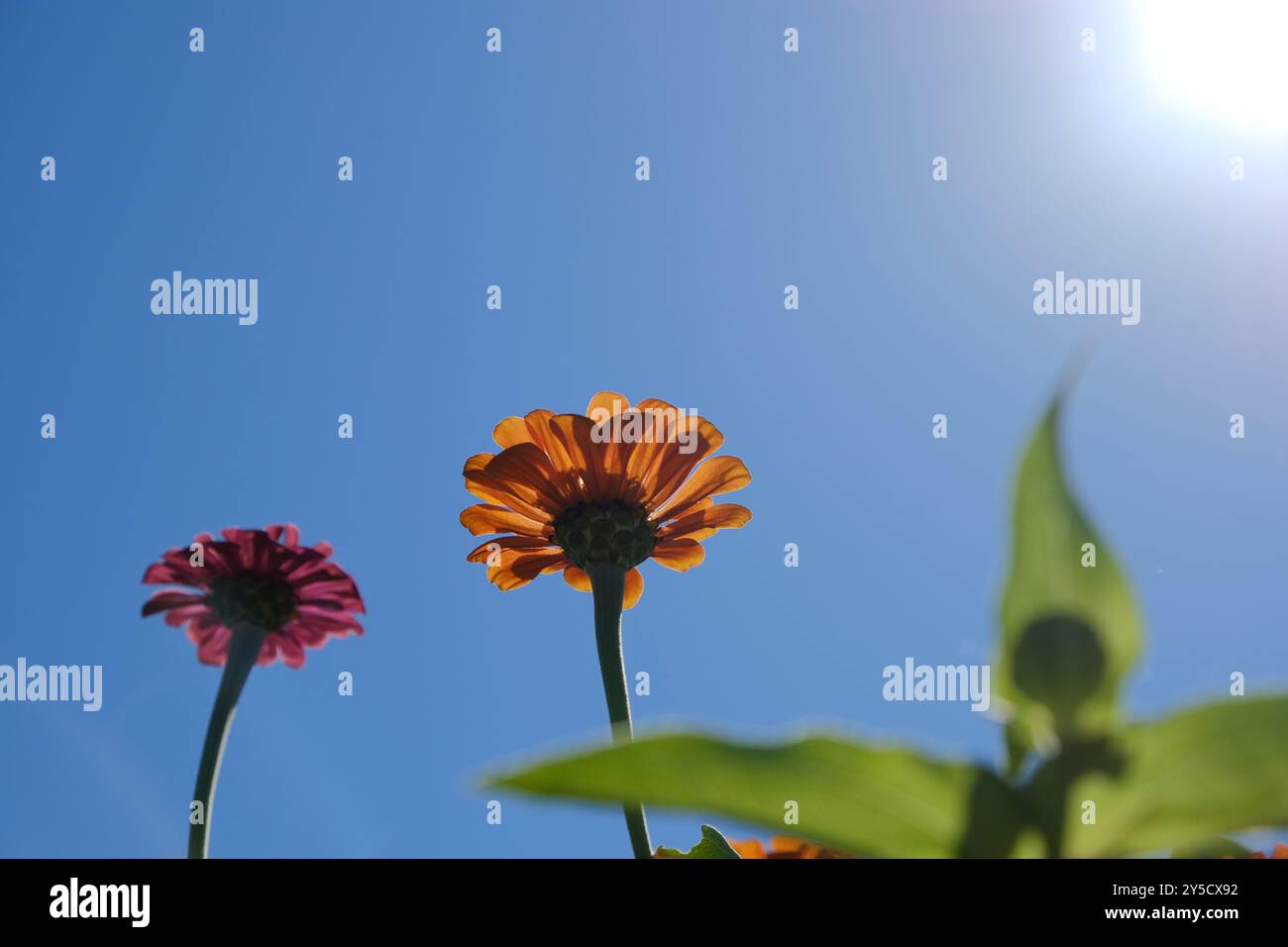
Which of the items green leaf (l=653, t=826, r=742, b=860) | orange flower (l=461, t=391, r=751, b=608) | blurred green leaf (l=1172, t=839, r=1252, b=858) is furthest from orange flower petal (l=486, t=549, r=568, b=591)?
blurred green leaf (l=1172, t=839, r=1252, b=858)

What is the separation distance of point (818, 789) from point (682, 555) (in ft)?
2.88

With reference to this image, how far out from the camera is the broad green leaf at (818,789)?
0.56 ft

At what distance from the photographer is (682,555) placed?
3.50ft

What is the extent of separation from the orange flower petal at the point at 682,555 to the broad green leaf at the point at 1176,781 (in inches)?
33.2

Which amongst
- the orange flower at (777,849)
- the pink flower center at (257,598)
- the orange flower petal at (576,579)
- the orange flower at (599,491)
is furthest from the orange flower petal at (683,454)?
the pink flower center at (257,598)

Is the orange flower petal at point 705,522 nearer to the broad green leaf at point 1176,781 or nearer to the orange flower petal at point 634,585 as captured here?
the orange flower petal at point 634,585

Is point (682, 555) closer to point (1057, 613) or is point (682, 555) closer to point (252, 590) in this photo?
point (252, 590)

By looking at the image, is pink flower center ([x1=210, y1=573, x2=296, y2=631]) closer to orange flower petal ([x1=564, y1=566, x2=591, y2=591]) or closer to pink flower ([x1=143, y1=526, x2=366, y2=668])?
pink flower ([x1=143, y1=526, x2=366, y2=668])

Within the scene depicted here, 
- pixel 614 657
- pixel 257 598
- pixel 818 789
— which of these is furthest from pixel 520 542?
pixel 818 789

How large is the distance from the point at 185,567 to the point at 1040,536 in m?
1.13
